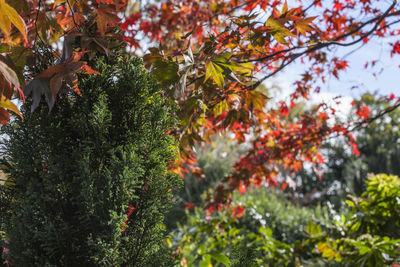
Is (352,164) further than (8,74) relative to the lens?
Yes

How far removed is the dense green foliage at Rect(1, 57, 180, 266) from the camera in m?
1.25

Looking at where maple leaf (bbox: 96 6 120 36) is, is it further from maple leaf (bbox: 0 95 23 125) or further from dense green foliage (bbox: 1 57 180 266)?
maple leaf (bbox: 0 95 23 125)

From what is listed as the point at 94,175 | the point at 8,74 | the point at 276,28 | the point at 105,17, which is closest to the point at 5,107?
the point at 8,74

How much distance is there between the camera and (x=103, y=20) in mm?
1430

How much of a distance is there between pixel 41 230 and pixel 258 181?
2.90 m

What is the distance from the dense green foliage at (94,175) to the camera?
1249 millimetres

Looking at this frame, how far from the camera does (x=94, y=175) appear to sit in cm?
129

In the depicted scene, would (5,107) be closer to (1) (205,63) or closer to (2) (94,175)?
(2) (94,175)

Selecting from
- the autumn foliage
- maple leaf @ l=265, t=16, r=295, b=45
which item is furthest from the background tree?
maple leaf @ l=265, t=16, r=295, b=45

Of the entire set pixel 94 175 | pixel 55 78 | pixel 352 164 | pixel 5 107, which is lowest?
pixel 94 175

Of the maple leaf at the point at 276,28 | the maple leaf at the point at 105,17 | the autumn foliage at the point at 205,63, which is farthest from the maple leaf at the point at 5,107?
the maple leaf at the point at 276,28

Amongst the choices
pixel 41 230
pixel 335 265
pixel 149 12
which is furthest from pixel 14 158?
pixel 149 12

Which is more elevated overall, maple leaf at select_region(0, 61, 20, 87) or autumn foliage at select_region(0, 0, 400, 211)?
autumn foliage at select_region(0, 0, 400, 211)

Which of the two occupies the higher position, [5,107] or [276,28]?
[276,28]
